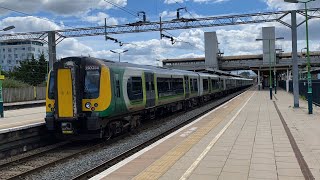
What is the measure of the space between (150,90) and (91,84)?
5276 millimetres

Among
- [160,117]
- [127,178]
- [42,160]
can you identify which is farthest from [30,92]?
[127,178]

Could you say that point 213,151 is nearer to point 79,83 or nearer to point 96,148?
point 96,148

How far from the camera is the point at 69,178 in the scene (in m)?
9.11

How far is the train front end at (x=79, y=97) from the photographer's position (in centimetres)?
1298

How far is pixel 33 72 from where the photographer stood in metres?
84.6

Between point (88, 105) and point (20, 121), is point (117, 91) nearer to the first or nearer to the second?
point (88, 105)

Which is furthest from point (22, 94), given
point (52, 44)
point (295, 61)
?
point (295, 61)

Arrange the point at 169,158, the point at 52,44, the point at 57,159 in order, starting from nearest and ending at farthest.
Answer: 1. the point at 169,158
2. the point at 57,159
3. the point at 52,44

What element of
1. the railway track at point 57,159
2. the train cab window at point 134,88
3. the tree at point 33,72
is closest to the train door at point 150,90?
the train cab window at point 134,88

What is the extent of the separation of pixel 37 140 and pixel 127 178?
6.86 metres

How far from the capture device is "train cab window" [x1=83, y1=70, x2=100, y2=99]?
13.2 metres

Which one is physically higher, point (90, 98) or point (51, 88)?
point (51, 88)

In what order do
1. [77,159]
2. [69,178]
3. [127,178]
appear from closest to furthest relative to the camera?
[127,178] < [69,178] < [77,159]

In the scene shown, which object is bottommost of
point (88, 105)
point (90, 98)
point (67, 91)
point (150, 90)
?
point (88, 105)
